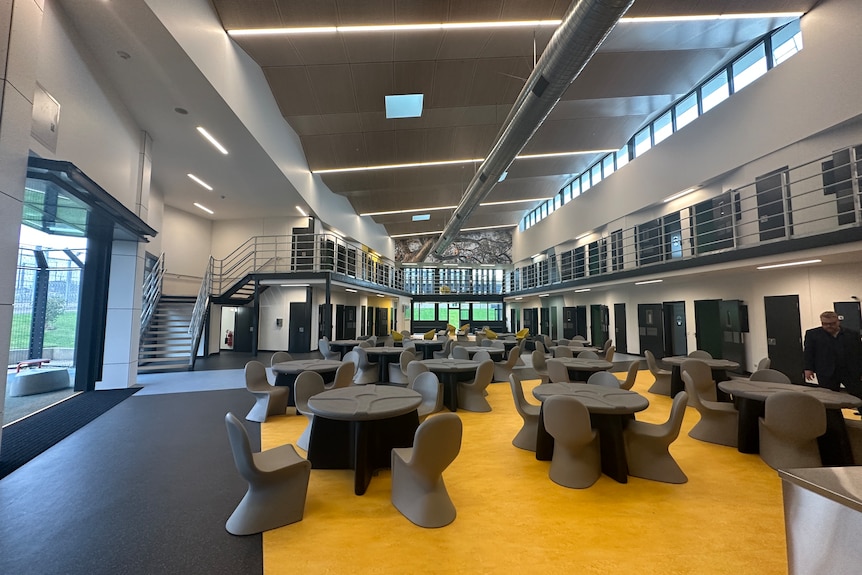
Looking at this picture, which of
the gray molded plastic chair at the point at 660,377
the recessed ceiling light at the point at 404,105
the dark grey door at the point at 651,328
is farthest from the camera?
the dark grey door at the point at 651,328

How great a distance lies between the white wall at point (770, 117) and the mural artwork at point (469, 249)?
13.0 metres

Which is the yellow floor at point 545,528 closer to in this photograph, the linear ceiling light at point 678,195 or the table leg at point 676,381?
the table leg at point 676,381

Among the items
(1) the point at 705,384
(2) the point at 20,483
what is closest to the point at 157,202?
(2) the point at 20,483

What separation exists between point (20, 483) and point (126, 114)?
20.9ft

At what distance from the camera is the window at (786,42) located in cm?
696

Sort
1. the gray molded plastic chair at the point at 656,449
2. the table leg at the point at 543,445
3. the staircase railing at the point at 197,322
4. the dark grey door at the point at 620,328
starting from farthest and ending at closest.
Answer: the dark grey door at the point at 620,328, the staircase railing at the point at 197,322, the table leg at the point at 543,445, the gray molded plastic chair at the point at 656,449

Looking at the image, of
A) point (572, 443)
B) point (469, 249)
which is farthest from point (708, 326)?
point (469, 249)

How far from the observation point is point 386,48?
6.84m

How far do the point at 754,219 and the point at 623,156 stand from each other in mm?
5876

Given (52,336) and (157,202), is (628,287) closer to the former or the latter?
(157,202)

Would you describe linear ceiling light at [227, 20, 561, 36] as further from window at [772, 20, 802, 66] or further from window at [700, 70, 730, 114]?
window at [700, 70, 730, 114]

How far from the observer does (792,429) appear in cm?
330

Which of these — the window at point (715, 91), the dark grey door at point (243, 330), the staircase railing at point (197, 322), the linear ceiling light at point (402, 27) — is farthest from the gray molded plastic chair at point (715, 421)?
the dark grey door at point (243, 330)

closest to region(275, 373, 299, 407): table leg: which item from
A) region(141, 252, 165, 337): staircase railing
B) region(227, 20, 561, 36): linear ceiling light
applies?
region(141, 252, 165, 337): staircase railing
